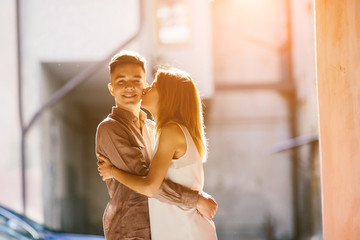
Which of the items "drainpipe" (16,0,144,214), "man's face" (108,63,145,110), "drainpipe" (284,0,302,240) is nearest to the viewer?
"man's face" (108,63,145,110)

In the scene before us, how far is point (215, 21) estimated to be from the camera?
957 cm

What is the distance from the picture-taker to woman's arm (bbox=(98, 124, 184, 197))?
178 cm

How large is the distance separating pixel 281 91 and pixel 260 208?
2.38 metres

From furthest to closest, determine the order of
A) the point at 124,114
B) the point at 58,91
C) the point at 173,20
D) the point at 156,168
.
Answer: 1. the point at 173,20
2. the point at 58,91
3. the point at 124,114
4. the point at 156,168

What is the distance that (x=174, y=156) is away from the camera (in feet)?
6.09

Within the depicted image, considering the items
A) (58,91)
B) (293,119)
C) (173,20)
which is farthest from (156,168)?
(293,119)

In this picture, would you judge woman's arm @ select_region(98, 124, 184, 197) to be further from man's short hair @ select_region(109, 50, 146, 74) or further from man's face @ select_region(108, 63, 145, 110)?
man's short hair @ select_region(109, 50, 146, 74)

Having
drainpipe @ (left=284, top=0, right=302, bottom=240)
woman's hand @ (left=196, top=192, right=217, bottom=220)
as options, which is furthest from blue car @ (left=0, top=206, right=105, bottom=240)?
drainpipe @ (left=284, top=0, right=302, bottom=240)

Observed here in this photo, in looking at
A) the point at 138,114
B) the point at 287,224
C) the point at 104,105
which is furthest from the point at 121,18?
the point at 287,224

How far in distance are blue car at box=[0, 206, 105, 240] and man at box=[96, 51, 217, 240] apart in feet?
7.09

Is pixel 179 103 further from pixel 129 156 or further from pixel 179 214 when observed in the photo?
pixel 179 214

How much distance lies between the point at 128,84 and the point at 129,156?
299 mm

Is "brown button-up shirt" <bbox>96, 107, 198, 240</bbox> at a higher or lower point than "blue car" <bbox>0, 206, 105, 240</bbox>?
higher

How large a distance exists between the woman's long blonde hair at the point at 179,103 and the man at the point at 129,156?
0.30ft
